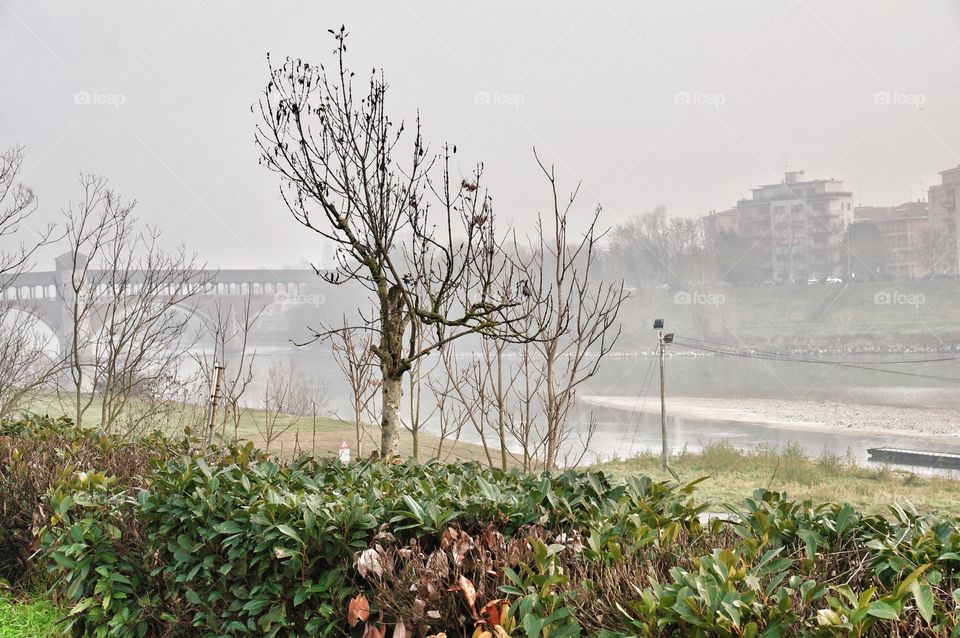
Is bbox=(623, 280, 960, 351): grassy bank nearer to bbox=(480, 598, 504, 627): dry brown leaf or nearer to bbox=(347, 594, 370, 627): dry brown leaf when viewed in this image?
bbox=(347, 594, 370, 627): dry brown leaf

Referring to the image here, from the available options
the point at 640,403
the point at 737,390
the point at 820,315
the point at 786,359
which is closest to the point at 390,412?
the point at 640,403

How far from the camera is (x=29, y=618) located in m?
2.93

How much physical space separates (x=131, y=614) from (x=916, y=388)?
34.1 meters

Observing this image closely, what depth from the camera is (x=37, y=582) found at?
324cm

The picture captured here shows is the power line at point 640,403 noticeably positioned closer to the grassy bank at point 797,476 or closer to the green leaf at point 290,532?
the grassy bank at point 797,476

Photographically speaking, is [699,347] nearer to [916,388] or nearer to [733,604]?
[916,388]

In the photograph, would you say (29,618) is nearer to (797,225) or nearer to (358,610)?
(358,610)

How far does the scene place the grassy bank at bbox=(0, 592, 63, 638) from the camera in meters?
2.83
